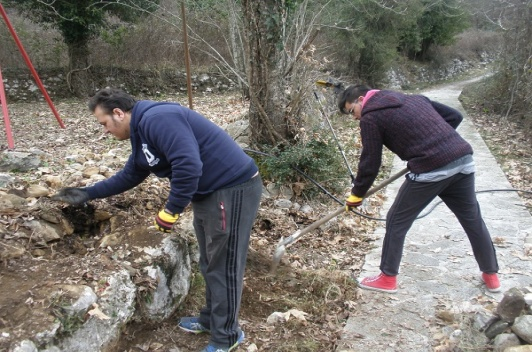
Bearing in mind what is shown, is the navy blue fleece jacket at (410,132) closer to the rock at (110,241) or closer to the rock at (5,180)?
the rock at (110,241)

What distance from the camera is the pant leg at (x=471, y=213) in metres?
3.40

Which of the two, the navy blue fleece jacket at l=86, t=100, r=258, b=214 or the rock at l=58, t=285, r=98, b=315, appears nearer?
the navy blue fleece jacket at l=86, t=100, r=258, b=214

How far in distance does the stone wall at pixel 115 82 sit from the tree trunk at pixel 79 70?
17 centimetres

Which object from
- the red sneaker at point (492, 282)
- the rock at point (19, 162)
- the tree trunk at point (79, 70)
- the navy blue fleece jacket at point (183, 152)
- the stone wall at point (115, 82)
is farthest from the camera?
the tree trunk at point (79, 70)

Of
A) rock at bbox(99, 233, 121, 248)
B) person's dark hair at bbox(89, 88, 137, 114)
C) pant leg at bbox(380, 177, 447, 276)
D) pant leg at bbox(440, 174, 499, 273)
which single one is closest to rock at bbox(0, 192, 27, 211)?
rock at bbox(99, 233, 121, 248)

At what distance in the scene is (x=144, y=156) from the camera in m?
2.70

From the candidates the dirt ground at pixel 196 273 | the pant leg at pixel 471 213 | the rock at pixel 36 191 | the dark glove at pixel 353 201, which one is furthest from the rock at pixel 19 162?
the pant leg at pixel 471 213

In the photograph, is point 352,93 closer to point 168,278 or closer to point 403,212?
point 403,212

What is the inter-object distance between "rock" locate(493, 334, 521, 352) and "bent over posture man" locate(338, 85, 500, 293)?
92 centimetres

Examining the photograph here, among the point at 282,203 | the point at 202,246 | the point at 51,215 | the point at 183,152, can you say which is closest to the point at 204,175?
the point at 183,152

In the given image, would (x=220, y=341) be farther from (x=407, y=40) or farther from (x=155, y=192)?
(x=407, y=40)

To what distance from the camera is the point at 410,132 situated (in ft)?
10.4

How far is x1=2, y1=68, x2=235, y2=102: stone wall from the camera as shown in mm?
11875

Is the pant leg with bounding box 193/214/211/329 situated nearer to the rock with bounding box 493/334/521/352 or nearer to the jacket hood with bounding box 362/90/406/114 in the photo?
the jacket hood with bounding box 362/90/406/114
